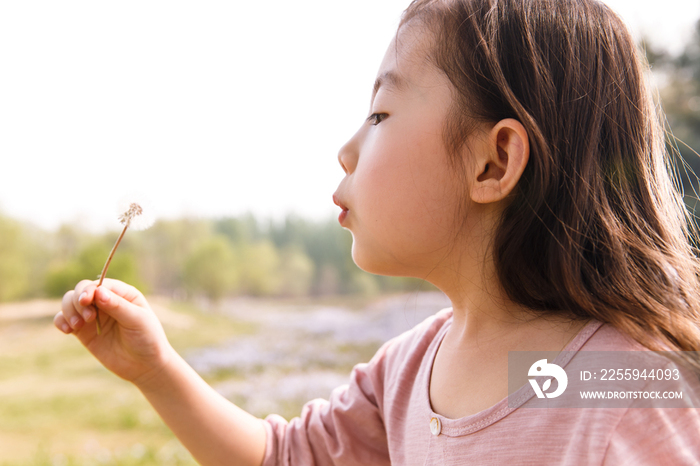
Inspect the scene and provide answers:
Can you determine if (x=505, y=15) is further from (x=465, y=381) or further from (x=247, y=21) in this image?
(x=247, y=21)

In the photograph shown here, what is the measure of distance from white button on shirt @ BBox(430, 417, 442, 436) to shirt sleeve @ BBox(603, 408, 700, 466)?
0.57 ft

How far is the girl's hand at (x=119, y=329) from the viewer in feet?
1.81

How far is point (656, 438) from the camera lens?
37cm

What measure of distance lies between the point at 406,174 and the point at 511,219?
0.12 m

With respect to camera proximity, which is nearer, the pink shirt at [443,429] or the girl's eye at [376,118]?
the pink shirt at [443,429]

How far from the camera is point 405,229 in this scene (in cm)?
52

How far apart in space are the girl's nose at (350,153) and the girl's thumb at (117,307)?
0.30 m

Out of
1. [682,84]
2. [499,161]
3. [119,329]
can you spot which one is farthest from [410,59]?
[682,84]

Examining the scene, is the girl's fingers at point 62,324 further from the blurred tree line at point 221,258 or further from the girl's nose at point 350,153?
the blurred tree line at point 221,258

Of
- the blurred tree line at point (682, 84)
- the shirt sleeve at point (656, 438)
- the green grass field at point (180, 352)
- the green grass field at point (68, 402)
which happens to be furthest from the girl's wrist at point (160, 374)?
the blurred tree line at point (682, 84)

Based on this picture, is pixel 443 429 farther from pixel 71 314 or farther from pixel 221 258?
pixel 221 258

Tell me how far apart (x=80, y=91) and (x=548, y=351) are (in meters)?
2.24

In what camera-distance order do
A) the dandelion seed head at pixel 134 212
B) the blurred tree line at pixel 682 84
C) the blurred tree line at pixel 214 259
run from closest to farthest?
1. the dandelion seed head at pixel 134 212
2. the blurred tree line at pixel 214 259
3. the blurred tree line at pixel 682 84

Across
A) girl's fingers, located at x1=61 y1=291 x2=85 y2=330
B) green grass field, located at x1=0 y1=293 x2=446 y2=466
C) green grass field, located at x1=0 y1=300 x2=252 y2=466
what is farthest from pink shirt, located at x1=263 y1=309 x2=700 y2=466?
green grass field, located at x1=0 y1=300 x2=252 y2=466
